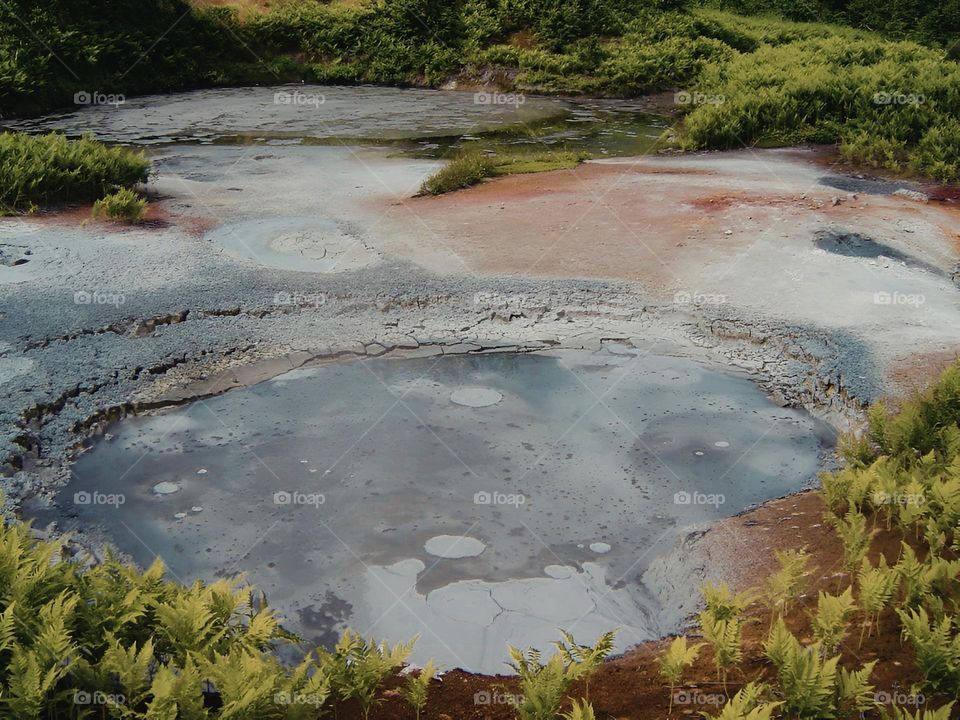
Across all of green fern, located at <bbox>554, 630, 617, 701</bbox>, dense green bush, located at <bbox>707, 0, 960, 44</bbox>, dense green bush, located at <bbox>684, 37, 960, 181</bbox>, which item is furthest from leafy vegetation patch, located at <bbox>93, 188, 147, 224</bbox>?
dense green bush, located at <bbox>707, 0, 960, 44</bbox>

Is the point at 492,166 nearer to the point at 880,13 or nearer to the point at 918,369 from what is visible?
the point at 918,369

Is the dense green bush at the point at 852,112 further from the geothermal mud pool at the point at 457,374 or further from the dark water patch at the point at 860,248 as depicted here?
the dark water patch at the point at 860,248

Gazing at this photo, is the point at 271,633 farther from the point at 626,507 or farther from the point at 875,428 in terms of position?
the point at 875,428

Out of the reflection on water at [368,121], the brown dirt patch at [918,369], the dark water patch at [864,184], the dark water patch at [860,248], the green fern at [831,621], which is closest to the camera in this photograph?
the green fern at [831,621]

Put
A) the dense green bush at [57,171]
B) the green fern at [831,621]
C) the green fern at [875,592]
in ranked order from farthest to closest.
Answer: the dense green bush at [57,171]
the green fern at [875,592]
the green fern at [831,621]

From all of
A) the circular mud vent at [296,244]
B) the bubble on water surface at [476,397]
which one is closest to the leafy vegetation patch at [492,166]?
the circular mud vent at [296,244]

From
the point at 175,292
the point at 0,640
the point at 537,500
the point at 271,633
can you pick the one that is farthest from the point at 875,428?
the point at 175,292
